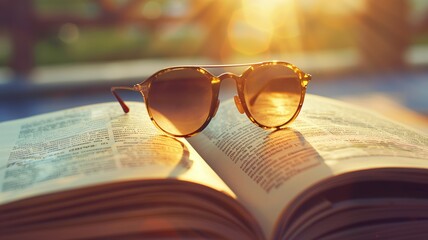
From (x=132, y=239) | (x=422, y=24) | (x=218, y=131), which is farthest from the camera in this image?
(x=422, y=24)

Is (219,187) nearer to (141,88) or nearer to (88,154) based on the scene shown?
(88,154)

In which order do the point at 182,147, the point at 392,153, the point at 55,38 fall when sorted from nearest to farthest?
the point at 392,153 < the point at 182,147 < the point at 55,38

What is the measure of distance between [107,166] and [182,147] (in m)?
0.19

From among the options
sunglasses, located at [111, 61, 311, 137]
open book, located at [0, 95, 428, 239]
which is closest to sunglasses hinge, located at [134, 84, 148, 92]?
sunglasses, located at [111, 61, 311, 137]

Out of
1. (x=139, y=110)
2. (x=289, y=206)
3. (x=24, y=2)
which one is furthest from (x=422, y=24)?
(x=289, y=206)

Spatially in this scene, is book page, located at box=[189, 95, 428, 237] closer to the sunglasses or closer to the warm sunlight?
the sunglasses

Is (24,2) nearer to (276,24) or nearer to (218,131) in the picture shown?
(276,24)

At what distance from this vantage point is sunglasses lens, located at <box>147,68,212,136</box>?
946 millimetres

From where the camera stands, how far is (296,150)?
78 centimetres

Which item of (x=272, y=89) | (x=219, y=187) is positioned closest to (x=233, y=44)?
(x=272, y=89)

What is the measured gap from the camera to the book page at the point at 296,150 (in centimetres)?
69

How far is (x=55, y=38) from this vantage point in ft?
19.2

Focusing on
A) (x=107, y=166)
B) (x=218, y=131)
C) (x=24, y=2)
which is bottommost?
(x=107, y=166)

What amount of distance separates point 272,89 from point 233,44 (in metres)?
2.77
